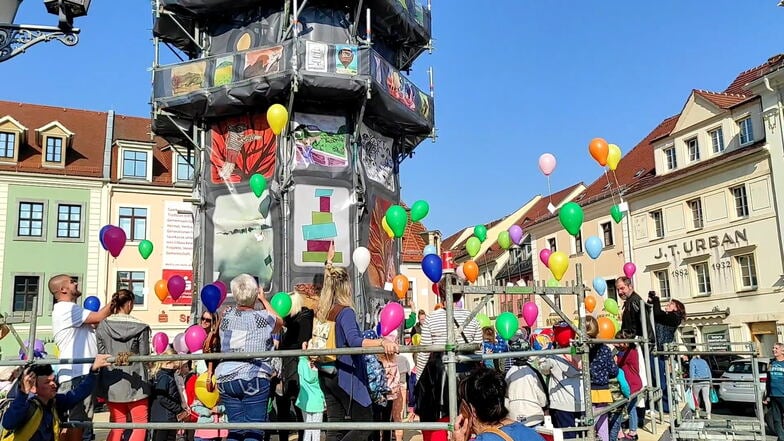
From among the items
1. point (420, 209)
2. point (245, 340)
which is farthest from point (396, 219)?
point (245, 340)

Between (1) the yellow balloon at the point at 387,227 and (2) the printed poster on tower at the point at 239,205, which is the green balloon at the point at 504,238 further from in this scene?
(2) the printed poster on tower at the point at 239,205

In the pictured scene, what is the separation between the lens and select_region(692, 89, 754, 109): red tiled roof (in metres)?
29.0

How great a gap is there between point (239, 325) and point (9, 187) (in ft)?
91.1

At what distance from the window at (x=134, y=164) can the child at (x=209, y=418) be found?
25.9m

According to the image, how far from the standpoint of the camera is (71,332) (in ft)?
19.7

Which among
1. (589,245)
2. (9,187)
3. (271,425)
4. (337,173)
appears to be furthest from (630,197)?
(271,425)

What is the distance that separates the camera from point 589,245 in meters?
15.3

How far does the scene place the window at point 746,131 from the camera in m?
27.2

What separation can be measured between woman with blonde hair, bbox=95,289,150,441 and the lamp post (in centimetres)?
248

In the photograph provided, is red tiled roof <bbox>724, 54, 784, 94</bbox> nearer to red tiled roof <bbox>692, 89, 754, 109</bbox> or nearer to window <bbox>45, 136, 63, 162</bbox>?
red tiled roof <bbox>692, 89, 754, 109</bbox>

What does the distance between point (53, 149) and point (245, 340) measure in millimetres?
28777

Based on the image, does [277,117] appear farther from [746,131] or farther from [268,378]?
[746,131]

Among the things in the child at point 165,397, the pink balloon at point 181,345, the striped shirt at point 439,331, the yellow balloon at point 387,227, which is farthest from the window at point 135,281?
the striped shirt at point 439,331

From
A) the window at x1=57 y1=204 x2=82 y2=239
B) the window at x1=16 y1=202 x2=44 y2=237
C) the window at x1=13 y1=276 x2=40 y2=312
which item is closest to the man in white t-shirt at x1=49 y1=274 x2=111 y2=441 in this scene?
the window at x1=13 y1=276 x2=40 y2=312
